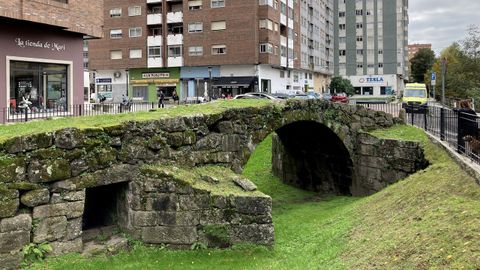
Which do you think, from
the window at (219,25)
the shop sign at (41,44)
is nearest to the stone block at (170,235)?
the shop sign at (41,44)

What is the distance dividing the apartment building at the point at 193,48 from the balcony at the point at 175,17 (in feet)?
0.36

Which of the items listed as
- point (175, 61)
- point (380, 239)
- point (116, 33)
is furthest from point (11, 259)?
point (116, 33)

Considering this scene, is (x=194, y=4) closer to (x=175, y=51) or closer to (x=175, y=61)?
(x=175, y=51)

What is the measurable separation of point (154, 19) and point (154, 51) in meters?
3.52

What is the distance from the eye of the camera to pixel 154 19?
54781 millimetres

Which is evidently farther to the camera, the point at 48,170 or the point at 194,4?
the point at 194,4

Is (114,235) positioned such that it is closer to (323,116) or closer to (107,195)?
(107,195)

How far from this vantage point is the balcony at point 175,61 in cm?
5359

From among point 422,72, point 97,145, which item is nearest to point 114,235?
point 97,145

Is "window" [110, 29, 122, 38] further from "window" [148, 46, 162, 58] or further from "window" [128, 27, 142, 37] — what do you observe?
"window" [148, 46, 162, 58]

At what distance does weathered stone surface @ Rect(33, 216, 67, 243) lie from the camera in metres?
9.52

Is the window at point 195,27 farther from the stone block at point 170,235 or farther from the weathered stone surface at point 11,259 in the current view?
the weathered stone surface at point 11,259

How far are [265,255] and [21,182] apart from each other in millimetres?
5281

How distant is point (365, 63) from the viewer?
8488cm
